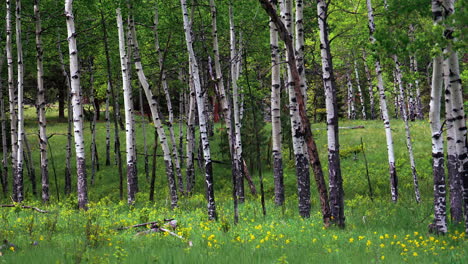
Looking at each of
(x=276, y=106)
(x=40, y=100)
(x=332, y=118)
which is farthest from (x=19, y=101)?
(x=332, y=118)

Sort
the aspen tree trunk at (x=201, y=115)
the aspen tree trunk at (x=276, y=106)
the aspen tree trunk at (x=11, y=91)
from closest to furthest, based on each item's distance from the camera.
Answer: the aspen tree trunk at (x=201, y=115), the aspen tree trunk at (x=276, y=106), the aspen tree trunk at (x=11, y=91)

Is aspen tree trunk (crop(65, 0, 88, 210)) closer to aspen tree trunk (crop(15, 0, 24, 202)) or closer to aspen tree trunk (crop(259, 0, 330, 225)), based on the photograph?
aspen tree trunk (crop(15, 0, 24, 202))

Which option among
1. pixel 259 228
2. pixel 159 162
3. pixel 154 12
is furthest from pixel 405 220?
pixel 159 162

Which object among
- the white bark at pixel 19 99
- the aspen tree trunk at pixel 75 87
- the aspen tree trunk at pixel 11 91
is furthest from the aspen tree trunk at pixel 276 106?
the aspen tree trunk at pixel 11 91

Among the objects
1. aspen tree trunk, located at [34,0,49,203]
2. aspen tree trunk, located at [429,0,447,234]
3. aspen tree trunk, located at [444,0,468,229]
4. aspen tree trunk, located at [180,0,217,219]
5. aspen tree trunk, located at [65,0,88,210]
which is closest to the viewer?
aspen tree trunk, located at [444,0,468,229]

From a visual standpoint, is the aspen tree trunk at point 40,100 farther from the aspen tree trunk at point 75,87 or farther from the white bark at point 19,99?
the aspen tree trunk at point 75,87

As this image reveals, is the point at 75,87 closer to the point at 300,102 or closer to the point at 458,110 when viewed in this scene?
the point at 300,102

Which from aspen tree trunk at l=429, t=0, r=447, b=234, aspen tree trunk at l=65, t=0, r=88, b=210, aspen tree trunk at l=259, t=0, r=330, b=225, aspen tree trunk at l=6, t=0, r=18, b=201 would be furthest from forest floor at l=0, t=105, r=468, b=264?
aspen tree trunk at l=6, t=0, r=18, b=201

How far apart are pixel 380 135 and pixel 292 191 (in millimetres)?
10068

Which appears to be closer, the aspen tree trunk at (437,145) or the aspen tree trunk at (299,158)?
the aspen tree trunk at (437,145)

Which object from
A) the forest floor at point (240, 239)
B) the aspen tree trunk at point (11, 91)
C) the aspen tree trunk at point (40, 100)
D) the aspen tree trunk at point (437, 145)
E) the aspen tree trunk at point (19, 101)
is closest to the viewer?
the forest floor at point (240, 239)

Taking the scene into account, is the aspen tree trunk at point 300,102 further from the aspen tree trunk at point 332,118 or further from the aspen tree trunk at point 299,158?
the aspen tree trunk at point 299,158

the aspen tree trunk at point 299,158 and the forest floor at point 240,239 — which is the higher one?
the aspen tree trunk at point 299,158

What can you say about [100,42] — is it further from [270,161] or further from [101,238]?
[101,238]
